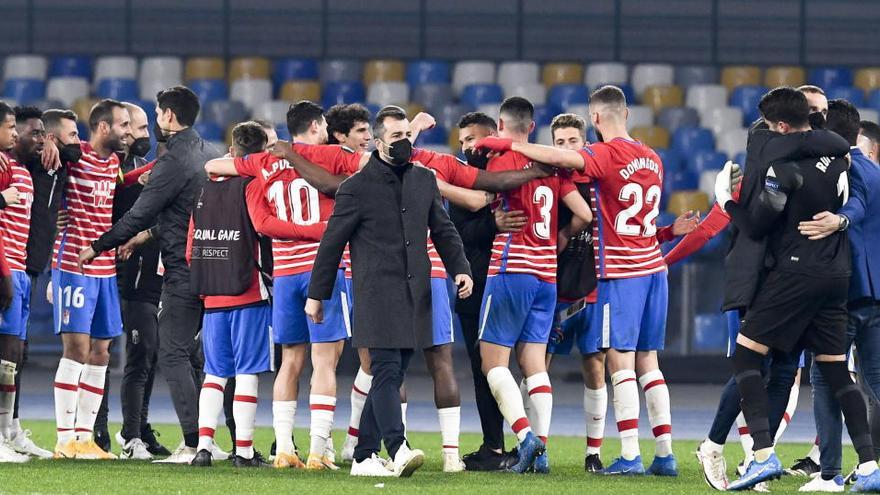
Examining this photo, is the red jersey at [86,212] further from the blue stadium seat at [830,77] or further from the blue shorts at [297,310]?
the blue stadium seat at [830,77]

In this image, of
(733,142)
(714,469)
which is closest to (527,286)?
(714,469)

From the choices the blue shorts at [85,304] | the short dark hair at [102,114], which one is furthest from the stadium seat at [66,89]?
the blue shorts at [85,304]

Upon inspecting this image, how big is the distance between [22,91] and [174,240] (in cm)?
1262

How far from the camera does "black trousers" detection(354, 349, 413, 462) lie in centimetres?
894

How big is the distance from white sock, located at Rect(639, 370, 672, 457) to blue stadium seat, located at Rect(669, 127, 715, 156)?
11.7 m

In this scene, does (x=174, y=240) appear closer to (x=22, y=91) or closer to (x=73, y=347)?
(x=73, y=347)

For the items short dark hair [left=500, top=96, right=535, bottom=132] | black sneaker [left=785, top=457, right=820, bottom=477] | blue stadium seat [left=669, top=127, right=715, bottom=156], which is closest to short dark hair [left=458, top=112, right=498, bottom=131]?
short dark hair [left=500, top=96, right=535, bottom=132]

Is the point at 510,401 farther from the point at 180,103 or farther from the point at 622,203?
the point at 180,103

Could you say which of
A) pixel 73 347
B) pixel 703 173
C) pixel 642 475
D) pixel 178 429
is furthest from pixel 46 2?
pixel 642 475

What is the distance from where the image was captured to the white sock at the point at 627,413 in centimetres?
999

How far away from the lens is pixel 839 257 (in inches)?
349

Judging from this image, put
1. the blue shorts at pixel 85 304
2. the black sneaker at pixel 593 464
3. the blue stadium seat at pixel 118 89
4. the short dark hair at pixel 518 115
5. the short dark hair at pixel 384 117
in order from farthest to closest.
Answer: the blue stadium seat at pixel 118 89
the blue shorts at pixel 85 304
the black sneaker at pixel 593 464
the short dark hair at pixel 518 115
the short dark hair at pixel 384 117

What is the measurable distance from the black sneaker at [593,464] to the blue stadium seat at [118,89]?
43.0ft

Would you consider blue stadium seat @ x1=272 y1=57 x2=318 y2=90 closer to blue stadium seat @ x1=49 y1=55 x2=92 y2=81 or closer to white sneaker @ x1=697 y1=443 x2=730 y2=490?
blue stadium seat @ x1=49 y1=55 x2=92 y2=81
